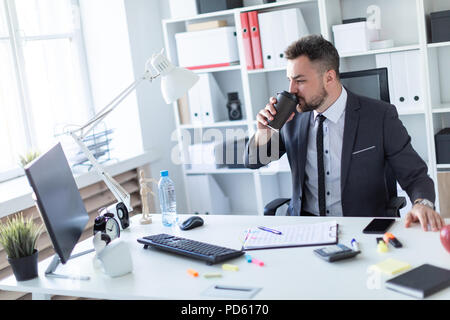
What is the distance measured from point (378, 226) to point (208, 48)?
2.20 meters

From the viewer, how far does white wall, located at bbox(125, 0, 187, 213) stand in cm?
395

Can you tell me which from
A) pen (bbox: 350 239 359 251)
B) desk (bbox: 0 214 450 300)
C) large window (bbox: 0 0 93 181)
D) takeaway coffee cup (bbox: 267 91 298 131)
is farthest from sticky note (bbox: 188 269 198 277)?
large window (bbox: 0 0 93 181)

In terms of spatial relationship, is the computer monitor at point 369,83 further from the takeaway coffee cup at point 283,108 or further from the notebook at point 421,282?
the notebook at point 421,282

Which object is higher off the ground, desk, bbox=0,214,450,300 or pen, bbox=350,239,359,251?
pen, bbox=350,239,359,251

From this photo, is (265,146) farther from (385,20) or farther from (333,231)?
(385,20)

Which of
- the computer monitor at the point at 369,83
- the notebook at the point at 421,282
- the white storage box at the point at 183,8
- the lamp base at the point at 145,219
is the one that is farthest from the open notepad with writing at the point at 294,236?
the white storage box at the point at 183,8

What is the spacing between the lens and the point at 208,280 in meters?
1.69

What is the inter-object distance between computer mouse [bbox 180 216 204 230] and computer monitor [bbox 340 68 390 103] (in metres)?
1.00

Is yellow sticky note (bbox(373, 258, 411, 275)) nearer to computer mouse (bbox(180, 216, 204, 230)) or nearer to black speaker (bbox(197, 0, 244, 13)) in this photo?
computer mouse (bbox(180, 216, 204, 230))

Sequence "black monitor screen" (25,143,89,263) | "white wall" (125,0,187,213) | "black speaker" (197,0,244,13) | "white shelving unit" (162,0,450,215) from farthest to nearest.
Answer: "white wall" (125,0,187,213) → "black speaker" (197,0,244,13) → "white shelving unit" (162,0,450,215) → "black monitor screen" (25,143,89,263)

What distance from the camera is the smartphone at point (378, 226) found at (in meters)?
1.92

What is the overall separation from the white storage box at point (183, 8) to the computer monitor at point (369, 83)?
148cm

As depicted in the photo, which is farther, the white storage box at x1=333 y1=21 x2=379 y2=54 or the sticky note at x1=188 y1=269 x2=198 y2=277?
the white storage box at x1=333 y1=21 x2=379 y2=54

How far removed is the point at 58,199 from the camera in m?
1.87
